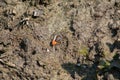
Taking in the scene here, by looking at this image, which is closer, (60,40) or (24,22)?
(60,40)

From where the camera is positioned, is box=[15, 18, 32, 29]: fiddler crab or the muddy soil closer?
the muddy soil

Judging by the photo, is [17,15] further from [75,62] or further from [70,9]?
[75,62]

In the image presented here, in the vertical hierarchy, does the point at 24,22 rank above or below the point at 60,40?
above

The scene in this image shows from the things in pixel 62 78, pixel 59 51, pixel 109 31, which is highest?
pixel 109 31

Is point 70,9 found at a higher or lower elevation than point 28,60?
higher

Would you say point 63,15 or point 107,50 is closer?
point 107,50

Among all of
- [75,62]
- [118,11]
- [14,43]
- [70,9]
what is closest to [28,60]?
[14,43]

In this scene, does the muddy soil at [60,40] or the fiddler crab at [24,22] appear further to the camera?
the fiddler crab at [24,22]
